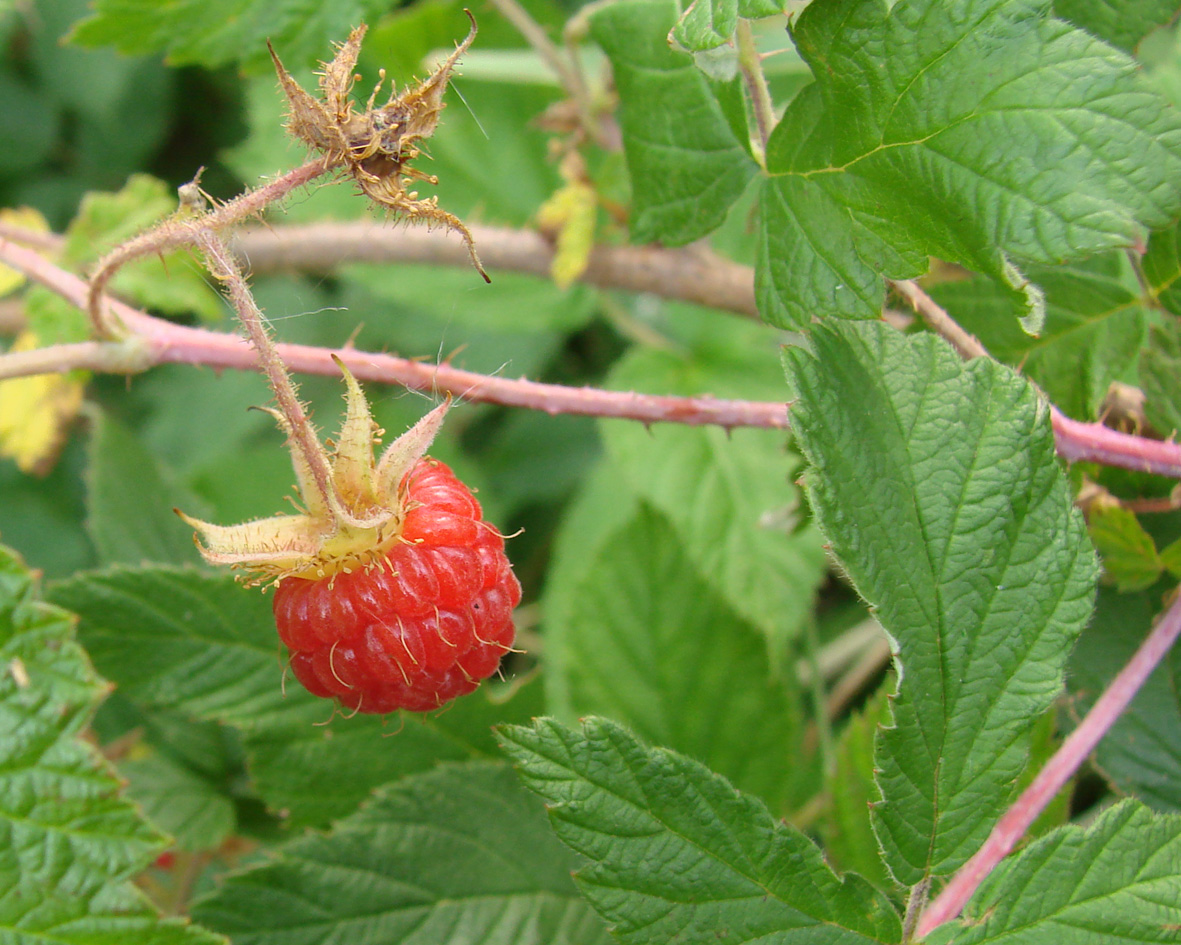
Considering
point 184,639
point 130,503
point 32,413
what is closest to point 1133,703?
point 184,639

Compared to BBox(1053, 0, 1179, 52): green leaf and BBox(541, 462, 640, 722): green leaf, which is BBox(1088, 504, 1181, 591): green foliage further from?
BBox(541, 462, 640, 722): green leaf

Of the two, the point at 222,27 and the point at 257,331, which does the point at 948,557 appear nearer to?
the point at 257,331

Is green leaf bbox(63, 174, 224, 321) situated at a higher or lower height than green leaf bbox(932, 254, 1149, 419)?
lower

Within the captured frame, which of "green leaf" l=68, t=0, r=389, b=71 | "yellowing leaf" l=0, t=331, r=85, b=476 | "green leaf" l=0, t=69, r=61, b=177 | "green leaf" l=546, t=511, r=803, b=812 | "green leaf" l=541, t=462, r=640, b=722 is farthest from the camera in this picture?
"green leaf" l=0, t=69, r=61, b=177

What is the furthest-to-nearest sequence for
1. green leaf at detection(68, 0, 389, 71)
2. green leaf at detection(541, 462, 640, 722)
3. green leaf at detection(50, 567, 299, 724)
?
green leaf at detection(541, 462, 640, 722), green leaf at detection(68, 0, 389, 71), green leaf at detection(50, 567, 299, 724)

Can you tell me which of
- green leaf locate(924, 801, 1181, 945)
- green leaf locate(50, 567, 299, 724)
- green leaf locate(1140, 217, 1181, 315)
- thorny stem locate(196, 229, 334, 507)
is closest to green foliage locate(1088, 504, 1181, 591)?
green leaf locate(1140, 217, 1181, 315)

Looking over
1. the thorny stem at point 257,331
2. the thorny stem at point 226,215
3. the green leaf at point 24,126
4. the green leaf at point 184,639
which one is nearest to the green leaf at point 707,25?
the thorny stem at point 226,215
